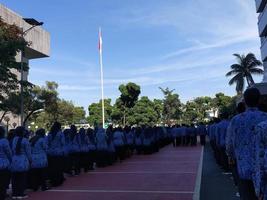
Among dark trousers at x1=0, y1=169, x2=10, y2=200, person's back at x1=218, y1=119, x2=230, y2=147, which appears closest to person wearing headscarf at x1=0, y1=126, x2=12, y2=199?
dark trousers at x1=0, y1=169, x2=10, y2=200

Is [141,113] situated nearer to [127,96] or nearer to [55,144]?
[127,96]

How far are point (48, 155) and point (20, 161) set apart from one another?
2254 mm

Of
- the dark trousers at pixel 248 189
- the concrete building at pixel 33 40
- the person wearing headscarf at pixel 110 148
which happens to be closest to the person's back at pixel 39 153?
the person wearing headscarf at pixel 110 148

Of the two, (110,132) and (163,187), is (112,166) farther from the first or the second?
(163,187)

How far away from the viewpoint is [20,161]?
38.1ft

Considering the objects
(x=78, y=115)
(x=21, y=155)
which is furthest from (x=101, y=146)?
(x=78, y=115)

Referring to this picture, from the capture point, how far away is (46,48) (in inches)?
2982

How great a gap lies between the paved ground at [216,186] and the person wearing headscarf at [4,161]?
14.4 feet

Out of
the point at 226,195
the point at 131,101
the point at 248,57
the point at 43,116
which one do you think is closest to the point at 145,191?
the point at 226,195

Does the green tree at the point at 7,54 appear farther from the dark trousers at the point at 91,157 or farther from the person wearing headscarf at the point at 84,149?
the person wearing headscarf at the point at 84,149

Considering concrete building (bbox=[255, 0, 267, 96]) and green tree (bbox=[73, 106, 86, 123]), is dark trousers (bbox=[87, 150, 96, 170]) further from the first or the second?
green tree (bbox=[73, 106, 86, 123])

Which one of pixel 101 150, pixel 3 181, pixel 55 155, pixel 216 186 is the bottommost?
pixel 216 186

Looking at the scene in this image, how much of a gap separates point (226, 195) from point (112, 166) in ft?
31.0

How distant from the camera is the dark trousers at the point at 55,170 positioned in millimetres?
13750
